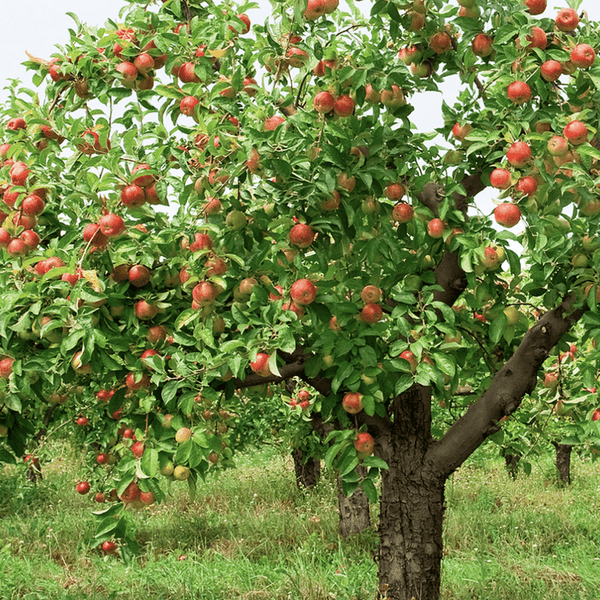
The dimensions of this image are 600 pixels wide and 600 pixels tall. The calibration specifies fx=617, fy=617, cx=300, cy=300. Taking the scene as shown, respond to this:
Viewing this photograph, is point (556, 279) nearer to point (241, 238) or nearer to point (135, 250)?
point (241, 238)

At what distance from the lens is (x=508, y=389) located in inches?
150

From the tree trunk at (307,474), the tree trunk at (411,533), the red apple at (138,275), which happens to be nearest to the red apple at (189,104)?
the red apple at (138,275)

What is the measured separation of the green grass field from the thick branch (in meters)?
1.47

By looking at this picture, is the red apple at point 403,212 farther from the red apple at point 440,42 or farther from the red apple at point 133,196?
the red apple at point 133,196

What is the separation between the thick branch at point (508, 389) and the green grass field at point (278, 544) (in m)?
1.47

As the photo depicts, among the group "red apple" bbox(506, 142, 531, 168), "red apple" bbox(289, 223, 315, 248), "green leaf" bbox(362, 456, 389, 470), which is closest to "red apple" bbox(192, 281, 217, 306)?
"red apple" bbox(289, 223, 315, 248)

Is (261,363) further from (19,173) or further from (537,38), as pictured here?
(537,38)

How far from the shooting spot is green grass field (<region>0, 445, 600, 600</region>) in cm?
611

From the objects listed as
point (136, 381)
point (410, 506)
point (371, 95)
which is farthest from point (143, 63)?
point (410, 506)

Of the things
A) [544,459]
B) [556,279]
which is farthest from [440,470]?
[544,459]

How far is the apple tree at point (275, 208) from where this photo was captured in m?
2.76

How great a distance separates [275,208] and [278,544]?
6.26m

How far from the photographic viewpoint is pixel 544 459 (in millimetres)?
13695

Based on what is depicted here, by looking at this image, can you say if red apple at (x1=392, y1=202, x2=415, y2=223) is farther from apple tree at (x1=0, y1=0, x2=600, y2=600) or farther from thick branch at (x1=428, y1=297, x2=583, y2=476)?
thick branch at (x1=428, y1=297, x2=583, y2=476)
